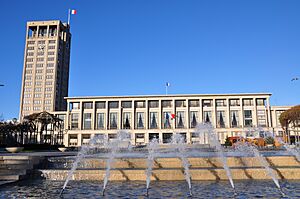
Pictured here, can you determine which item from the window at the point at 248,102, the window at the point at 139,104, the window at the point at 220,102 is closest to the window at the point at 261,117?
the window at the point at 248,102

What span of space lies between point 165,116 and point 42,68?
205ft

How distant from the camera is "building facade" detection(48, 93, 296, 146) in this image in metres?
71.0

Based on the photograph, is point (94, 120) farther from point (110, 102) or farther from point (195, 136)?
point (195, 136)

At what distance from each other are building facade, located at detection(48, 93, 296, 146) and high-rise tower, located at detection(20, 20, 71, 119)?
39716mm

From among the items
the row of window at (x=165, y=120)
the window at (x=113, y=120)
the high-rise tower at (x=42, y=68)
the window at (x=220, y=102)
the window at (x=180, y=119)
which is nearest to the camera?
the row of window at (x=165, y=120)

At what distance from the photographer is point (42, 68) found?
111188 mm

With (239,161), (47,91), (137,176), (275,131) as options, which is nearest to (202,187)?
(137,176)

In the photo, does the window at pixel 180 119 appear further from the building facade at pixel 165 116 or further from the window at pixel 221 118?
the window at pixel 221 118

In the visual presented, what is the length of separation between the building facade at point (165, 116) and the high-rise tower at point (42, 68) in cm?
3972

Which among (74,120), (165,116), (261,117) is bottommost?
(74,120)

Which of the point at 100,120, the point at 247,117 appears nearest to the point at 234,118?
the point at 247,117

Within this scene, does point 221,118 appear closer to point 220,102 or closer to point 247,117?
point 220,102

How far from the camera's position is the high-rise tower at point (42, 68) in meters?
110

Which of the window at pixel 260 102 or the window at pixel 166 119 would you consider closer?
the window at pixel 260 102
